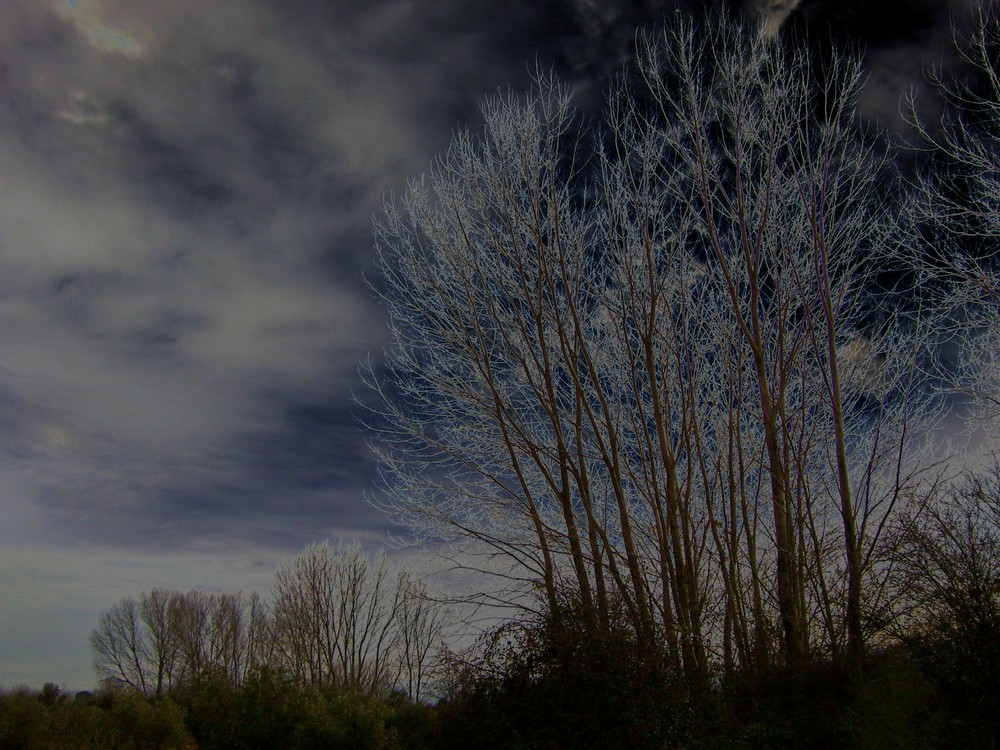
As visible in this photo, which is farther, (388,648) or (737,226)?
(388,648)

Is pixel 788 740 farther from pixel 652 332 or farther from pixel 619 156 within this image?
pixel 619 156

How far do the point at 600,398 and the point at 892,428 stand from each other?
4.38 metres

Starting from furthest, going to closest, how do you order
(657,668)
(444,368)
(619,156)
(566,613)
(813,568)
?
(444,368) < (619,156) < (813,568) < (566,613) < (657,668)

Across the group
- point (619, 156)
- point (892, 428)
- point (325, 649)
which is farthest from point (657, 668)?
point (325, 649)

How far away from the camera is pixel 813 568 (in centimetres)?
888

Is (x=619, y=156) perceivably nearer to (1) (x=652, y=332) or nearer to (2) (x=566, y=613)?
(1) (x=652, y=332)

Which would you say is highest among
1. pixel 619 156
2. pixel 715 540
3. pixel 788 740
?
pixel 619 156

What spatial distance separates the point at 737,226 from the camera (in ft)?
33.4

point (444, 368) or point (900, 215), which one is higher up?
point (900, 215)

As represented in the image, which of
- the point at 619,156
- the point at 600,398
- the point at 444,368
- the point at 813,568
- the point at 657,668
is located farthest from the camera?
the point at 444,368

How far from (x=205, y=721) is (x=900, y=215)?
13770 mm

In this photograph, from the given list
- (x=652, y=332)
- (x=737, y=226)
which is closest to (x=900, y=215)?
(x=737, y=226)

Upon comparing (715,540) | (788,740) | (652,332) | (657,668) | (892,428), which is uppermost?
(652,332)

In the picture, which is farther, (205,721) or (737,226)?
(205,721)
